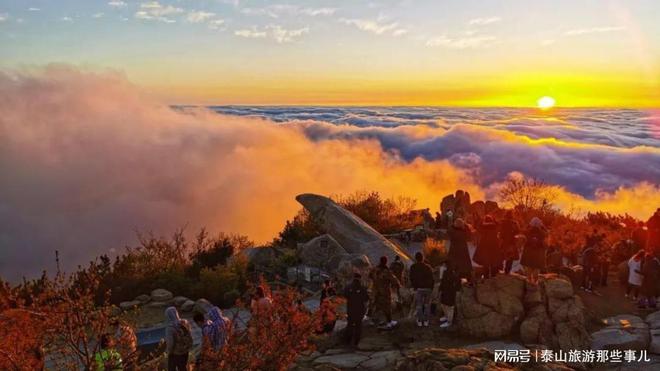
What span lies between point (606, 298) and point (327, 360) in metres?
6.94

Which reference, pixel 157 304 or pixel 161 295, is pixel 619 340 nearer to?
pixel 157 304

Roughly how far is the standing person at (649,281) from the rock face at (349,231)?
585 centimetres

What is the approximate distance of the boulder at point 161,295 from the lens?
1533cm

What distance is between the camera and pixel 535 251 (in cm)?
1071

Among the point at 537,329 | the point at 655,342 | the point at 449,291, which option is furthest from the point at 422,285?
Answer: the point at 655,342

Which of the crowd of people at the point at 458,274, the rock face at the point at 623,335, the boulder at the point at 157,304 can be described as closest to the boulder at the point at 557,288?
the crowd of people at the point at 458,274

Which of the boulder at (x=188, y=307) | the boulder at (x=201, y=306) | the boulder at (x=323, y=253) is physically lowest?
the boulder at (x=188, y=307)

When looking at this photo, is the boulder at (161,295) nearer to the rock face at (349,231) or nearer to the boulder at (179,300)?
the boulder at (179,300)

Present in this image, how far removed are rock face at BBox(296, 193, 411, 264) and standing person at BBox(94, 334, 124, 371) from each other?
10.1 m

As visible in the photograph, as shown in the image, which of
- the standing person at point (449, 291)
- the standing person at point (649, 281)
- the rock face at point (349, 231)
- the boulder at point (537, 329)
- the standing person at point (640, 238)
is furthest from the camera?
the rock face at point (349, 231)

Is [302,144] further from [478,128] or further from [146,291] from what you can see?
[146,291]

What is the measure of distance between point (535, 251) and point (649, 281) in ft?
8.68

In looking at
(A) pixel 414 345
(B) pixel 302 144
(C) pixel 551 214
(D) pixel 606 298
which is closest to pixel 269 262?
(A) pixel 414 345

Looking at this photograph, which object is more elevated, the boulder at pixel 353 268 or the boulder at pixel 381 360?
the boulder at pixel 353 268
